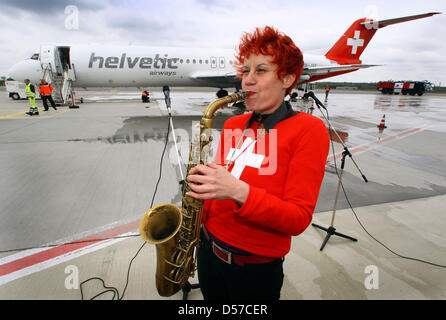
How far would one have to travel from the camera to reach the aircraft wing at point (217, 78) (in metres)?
13.7

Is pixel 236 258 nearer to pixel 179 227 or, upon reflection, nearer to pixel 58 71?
pixel 179 227

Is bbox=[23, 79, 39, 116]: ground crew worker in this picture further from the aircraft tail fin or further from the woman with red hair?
the aircraft tail fin

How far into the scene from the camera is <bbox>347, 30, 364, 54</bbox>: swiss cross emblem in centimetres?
1480

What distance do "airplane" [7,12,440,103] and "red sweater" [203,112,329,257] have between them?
11.8m

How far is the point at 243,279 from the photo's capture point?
4.32ft

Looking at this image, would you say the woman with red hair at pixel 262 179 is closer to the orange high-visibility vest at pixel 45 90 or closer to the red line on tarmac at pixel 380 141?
the red line on tarmac at pixel 380 141

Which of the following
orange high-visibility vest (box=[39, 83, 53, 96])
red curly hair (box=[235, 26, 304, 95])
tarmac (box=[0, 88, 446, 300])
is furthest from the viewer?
orange high-visibility vest (box=[39, 83, 53, 96])

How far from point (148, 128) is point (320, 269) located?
775cm

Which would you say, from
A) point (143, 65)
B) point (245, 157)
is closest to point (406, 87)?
point (143, 65)

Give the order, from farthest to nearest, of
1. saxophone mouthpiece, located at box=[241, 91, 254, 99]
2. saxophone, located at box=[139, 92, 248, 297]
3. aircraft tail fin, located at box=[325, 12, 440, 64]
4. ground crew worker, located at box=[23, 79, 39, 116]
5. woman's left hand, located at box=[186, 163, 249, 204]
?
aircraft tail fin, located at box=[325, 12, 440, 64]
ground crew worker, located at box=[23, 79, 39, 116]
saxophone, located at box=[139, 92, 248, 297]
saxophone mouthpiece, located at box=[241, 91, 254, 99]
woman's left hand, located at box=[186, 163, 249, 204]

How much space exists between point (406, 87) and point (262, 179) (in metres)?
49.6

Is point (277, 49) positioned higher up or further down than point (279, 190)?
higher up

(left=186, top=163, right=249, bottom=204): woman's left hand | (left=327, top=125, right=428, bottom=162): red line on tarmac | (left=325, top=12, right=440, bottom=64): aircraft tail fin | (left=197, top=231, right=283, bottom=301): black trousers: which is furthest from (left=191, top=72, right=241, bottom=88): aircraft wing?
(left=186, top=163, right=249, bottom=204): woman's left hand
